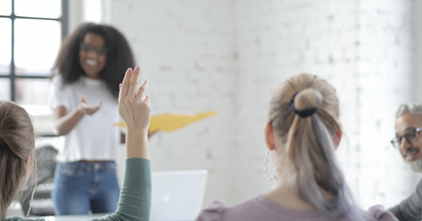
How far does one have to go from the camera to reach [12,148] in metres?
1.00

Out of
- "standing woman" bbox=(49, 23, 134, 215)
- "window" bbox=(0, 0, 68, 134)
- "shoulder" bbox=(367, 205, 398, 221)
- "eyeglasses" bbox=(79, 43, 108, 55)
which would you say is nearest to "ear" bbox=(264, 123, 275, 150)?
"shoulder" bbox=(367, 205, 398, 221)

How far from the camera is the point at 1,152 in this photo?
0.99m

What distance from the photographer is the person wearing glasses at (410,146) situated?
54.3 inches

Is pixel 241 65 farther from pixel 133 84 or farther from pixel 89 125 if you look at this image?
pixel 133 84

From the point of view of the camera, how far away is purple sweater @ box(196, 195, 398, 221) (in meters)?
0.87

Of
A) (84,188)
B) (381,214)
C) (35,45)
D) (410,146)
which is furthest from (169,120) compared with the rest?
(35,45)

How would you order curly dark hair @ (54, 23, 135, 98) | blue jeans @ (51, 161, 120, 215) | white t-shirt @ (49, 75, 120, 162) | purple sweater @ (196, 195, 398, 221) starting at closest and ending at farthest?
purple sweater @ (196, 195, 398, 221) < blue jeans @ (51, 161, 120, 215) < white t-shirt @ (49, 75, 120, 162) < curly dark hair @ (54, 23, 135, 98)

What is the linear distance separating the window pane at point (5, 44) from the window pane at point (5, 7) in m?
0.05

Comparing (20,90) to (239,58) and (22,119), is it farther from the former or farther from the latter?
(22,119)

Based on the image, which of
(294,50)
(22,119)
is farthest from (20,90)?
(22,119)

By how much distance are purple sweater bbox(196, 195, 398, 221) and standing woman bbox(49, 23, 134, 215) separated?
1328 mm

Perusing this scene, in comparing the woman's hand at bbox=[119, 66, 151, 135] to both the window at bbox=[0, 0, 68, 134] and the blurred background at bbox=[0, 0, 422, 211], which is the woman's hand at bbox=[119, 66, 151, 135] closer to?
the blurred background at bbox=[0, 0, 422, 211]

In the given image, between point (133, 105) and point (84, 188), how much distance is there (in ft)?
4.09

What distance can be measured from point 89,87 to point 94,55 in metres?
0.17
